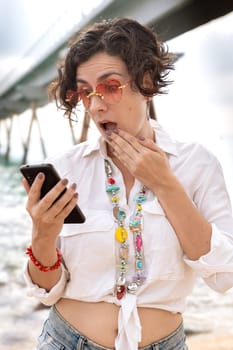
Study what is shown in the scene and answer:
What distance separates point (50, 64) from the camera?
3723mm

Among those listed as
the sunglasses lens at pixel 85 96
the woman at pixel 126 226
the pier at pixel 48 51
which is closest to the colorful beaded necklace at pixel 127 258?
the woman at pixel 126 226

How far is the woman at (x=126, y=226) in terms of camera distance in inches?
37.2

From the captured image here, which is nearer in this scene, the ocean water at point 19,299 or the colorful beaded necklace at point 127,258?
the colorful beaded necklace at point 127,258

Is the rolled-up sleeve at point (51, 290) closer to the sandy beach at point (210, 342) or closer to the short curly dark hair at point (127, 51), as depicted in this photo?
the short curly dark hair at point (127, 51)

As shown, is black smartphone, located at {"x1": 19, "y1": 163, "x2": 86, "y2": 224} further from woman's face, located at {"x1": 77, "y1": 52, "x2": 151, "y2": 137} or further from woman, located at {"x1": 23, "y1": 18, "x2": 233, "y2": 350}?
woman's face, located at {"x1": 77, "y1": 52, "x2": 151, "y2": 137}

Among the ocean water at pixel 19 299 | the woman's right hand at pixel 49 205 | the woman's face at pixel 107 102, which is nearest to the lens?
the woman's right hand at pixel 49 205

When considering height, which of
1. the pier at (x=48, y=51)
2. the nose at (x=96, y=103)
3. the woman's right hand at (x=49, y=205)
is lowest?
the woman's right hand at (x=49, y=205)

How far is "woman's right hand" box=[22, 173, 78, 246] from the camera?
35.2 inches

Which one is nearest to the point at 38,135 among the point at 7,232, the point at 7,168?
the point at 7,168

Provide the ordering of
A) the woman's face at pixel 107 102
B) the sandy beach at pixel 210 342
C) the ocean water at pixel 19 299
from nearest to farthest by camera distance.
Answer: the woman's face at pixel 107 102 < the sandy beach at pixel 210 342 < the ocean water at pixel 19 299

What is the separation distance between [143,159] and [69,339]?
0.32 m

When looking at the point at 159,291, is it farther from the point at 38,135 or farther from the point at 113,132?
the point at 38,135

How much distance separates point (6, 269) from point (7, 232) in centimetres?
31

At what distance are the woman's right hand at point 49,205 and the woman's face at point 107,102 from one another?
15cm
